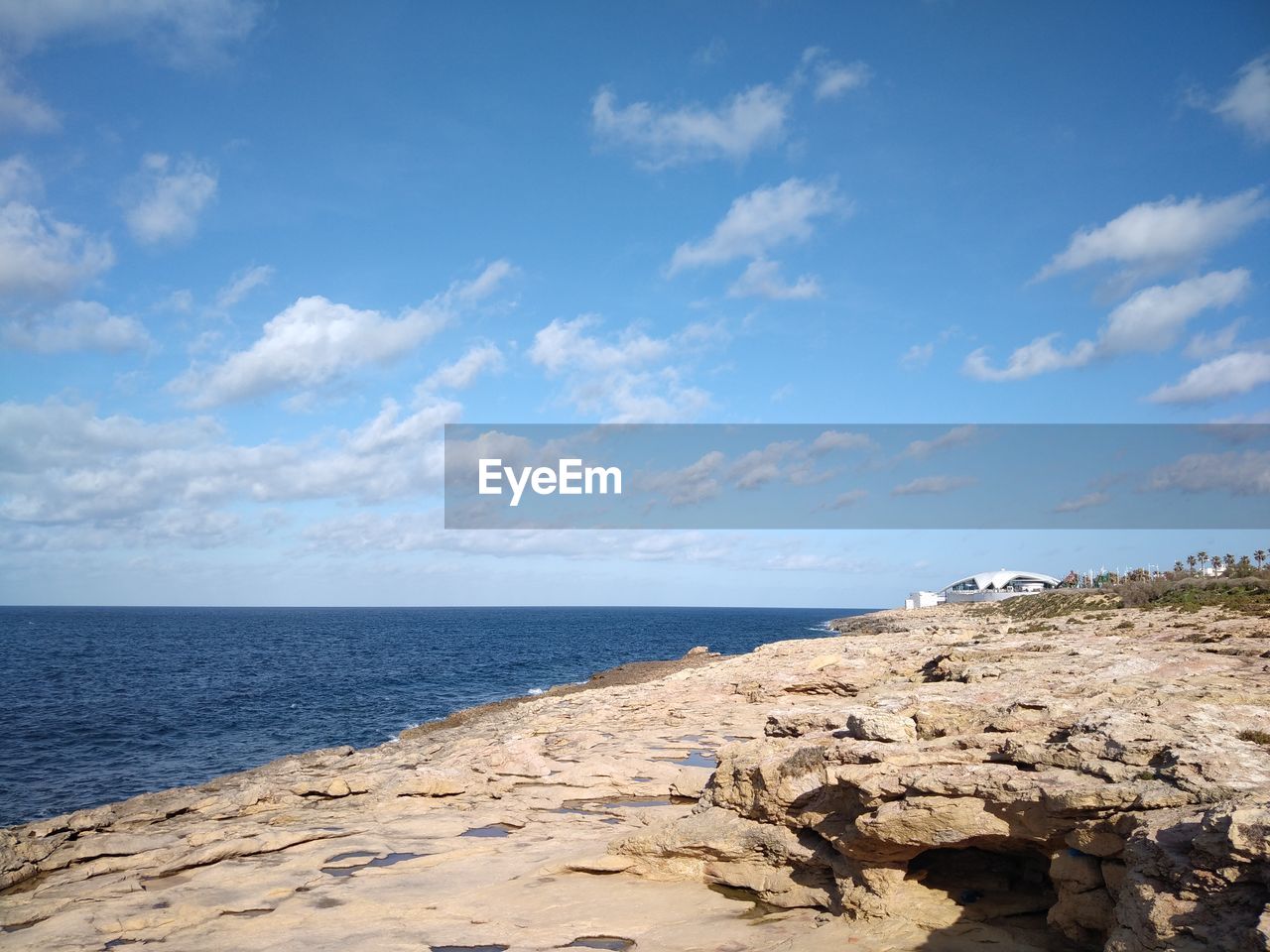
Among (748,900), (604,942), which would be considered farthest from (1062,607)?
(604,942)

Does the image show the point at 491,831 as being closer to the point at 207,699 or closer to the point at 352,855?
the point at 352,855

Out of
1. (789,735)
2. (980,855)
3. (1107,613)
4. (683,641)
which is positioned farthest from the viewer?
(683,641)

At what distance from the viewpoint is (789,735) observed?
1788 cm

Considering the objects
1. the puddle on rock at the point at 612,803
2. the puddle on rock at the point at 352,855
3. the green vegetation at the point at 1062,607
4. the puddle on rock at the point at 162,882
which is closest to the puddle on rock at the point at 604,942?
the puddle on rock at the point at 352,855

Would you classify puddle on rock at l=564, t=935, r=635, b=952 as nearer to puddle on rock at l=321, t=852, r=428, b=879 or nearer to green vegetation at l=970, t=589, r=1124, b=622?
puddle on rock at l=321, t=852, r=428, b=879

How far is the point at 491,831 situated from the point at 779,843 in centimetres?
770

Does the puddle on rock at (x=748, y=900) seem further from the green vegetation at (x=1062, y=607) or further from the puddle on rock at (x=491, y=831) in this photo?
the green vegetation at (x=1062, y=607)

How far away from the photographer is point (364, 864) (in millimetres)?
17094

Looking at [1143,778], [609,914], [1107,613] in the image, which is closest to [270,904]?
[609,914]

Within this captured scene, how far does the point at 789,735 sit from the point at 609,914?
19.6 feet

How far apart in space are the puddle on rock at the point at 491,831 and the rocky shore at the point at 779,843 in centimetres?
7

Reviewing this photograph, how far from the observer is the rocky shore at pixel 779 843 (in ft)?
33.3

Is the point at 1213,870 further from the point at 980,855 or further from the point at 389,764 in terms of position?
the point at 389,764

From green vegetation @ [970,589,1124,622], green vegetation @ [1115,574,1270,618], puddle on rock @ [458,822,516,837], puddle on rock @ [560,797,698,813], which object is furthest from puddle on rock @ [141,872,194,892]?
green vegetation @ [970,589,1124,622]
